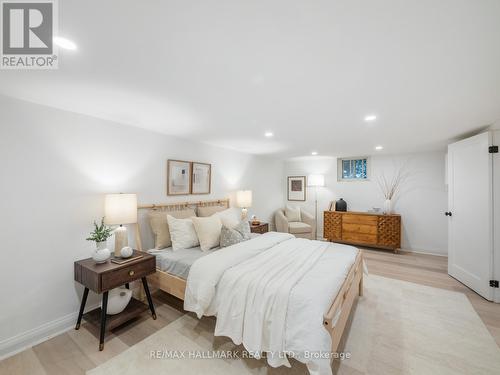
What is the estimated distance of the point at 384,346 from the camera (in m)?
1.97

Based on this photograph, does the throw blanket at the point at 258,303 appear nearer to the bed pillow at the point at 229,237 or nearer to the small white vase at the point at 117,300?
the bed pillow at the point at 229,237

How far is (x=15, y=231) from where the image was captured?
1942mm

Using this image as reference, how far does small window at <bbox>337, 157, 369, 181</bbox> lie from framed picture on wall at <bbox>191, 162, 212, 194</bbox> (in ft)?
12.2

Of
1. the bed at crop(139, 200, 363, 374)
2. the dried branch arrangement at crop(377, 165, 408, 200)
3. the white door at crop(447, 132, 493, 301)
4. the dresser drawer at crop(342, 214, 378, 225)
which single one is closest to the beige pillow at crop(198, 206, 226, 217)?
the bed at crop(139, 200, 363, 374)

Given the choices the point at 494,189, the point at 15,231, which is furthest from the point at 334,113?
the point at 15,231

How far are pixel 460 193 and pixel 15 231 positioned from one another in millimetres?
5734

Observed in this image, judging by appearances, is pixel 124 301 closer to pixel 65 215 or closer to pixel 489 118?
pixel 65 215

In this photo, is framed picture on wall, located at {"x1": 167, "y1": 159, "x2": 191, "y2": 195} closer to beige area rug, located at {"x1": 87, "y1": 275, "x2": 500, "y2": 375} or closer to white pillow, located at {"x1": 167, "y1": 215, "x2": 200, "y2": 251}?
white pillow, located at {"x1": 167, "y1": 215, "x2": 200, "y2": 251}

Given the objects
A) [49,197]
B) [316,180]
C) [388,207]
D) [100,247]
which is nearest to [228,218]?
[100,247]

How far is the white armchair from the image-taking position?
5.22 metres

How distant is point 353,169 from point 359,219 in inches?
54.7

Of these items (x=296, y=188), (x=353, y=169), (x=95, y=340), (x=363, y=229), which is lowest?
(x=95, y=340)

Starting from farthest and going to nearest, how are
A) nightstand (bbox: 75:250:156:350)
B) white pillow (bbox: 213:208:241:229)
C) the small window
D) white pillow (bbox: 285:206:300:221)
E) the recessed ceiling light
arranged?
white pillow (bbox: 285:206:300:221) < the small window < white pillow (bbox: 213:208:241:229) < nightstand (bbox: 75:250:156:350) < the recessed ceiling light

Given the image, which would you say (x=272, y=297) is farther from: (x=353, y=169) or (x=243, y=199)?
(x=353, y=169)
